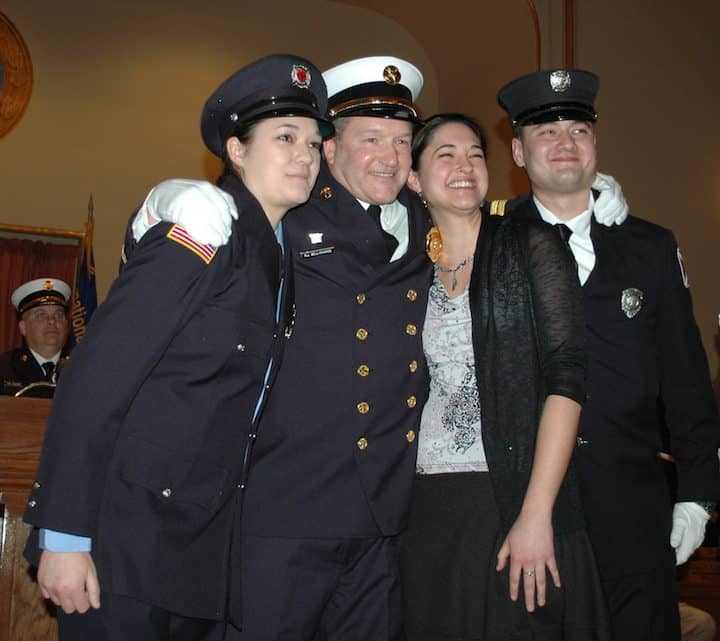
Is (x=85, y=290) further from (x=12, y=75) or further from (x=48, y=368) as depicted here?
(x=12, y=75)

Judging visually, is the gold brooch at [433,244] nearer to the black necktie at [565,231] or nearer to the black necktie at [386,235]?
the black necktie at [386,235]

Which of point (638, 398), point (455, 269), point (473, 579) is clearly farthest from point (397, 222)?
point (473, 579)

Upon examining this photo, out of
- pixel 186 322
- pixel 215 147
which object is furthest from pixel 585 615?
pixel 215 147

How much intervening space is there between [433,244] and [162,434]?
878 mm

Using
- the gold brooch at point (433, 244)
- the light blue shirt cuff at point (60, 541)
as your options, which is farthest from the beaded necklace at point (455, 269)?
the light blue shirt cuff at point (60, 541)

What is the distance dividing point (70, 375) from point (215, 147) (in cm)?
73

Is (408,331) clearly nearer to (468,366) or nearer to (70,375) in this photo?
(468,366)

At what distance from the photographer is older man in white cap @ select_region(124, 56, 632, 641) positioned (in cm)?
192

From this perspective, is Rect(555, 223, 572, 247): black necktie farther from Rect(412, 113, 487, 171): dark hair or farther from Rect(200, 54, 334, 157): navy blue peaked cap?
Rect(200, 54, 334, 157): navy blue peaked cap

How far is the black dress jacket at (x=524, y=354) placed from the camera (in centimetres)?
197

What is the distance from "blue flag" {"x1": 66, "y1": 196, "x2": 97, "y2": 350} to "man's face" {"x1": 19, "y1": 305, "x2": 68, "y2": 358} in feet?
1.10

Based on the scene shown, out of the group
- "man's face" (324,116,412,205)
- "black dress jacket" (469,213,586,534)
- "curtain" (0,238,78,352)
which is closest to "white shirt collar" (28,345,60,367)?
"curtain" (0,238,78,352)

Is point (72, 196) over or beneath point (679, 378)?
over

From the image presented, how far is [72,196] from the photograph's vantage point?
657 cm
